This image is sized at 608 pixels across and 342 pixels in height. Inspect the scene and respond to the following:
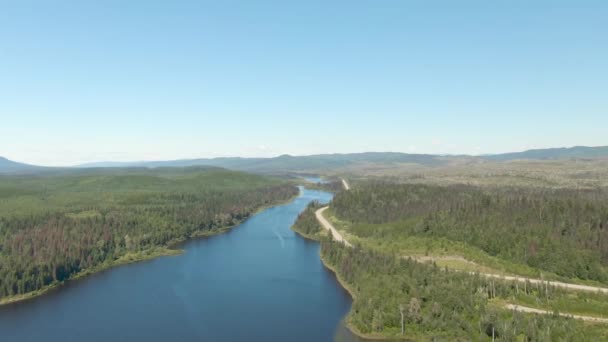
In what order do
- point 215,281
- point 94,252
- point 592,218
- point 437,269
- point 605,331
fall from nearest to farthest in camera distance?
point 605,331
point 437,269
point 215,281
point 592,218
point 94,252

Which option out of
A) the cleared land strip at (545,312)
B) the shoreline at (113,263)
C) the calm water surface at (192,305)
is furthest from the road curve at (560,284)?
the shoreline at (113,263)

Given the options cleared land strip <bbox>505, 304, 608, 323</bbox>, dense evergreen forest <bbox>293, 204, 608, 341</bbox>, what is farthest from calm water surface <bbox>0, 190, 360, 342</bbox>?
cleared land strip <bbox>505, 304, 608, 323</bbox>

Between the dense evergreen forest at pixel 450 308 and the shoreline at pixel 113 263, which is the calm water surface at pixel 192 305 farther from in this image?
the dense evergreen forest at pixel 450 308

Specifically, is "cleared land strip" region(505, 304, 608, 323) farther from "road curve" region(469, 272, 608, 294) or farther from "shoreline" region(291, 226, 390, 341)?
"shoreline" region(291, 226, 390, 341)

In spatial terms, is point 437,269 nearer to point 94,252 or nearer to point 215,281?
point 215,281

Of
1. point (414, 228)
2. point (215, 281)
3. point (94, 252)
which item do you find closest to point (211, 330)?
point (215, 281)

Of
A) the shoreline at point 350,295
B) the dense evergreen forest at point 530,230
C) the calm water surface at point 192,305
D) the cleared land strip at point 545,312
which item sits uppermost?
the dense evergreen forest at point 530,230

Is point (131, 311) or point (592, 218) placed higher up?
point (592, 218)
